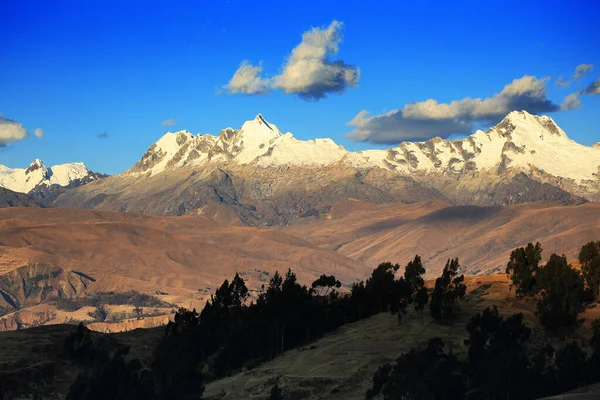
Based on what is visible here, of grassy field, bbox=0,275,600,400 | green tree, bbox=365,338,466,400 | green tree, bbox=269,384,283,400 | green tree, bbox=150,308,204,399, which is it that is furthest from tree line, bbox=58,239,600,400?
grassy field, bbox=0,275,600,400

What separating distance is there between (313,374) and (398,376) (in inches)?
893

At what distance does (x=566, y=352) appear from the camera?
13888cm

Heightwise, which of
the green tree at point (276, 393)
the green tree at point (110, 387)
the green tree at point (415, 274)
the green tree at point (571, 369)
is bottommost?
the green tree at point (571, 369)

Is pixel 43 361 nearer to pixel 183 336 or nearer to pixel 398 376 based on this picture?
pixel 183 336

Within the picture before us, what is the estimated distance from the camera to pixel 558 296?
536 feet

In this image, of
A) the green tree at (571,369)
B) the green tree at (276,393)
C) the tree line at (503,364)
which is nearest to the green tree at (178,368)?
the green tree at (276,393)

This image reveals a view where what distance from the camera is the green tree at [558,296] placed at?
158 metres

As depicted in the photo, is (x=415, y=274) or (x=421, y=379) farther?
(x=415, y=274)

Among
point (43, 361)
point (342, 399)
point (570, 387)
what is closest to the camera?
point (570, 387)

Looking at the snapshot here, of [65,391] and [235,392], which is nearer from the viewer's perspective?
[235,392]

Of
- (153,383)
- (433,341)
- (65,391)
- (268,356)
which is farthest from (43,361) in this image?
(433,341)

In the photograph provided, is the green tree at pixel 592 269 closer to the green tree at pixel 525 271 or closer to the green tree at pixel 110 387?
the green tree at pixel 525 271

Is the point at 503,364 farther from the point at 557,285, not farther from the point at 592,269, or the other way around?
the point at 592,269

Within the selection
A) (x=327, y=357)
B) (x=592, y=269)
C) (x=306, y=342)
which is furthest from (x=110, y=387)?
(x=592, y=269)
